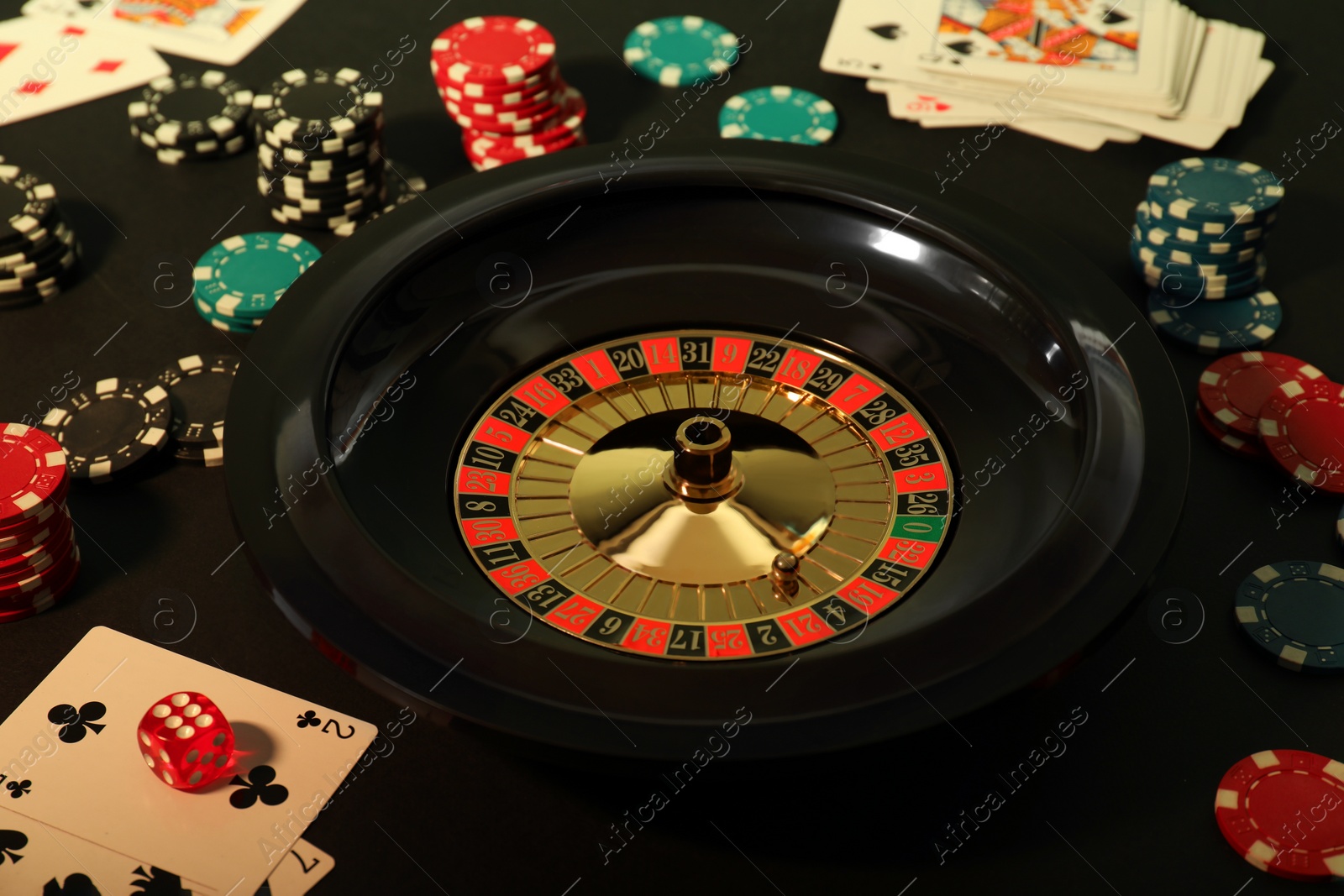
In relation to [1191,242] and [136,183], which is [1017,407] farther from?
[136,183]

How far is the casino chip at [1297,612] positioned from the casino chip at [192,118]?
11.3 ft

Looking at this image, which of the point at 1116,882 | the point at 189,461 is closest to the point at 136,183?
the point at 189,461

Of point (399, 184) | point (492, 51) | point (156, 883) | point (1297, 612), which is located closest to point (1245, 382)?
point (1297, 612)

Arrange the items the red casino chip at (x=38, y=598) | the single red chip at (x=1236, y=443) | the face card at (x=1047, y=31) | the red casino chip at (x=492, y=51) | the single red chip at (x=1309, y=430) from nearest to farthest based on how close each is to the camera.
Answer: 1. the red casino chip at (x=38, y=598)
2. the single red chip at (x=1309, y=430)
3. the single red chip at (x=1236, y=443)
4. the red casino chip at (x=492, y=51)
5. the face card at (x=1047, y=31)

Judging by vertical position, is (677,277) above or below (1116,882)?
above

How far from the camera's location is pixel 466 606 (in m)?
2.95

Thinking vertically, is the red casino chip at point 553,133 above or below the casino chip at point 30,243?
below

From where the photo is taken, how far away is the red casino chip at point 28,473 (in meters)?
3.38

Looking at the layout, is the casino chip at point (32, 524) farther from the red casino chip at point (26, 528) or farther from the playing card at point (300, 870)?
the playing card at point (300, 870)

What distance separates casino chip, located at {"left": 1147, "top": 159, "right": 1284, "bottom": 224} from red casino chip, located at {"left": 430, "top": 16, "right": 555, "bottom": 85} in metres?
1.91

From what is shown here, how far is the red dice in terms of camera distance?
3100mm

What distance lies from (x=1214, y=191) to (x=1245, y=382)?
57cm

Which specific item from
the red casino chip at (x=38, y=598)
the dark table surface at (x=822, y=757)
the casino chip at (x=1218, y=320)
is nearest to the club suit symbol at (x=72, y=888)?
the dark table surface at (x=822, y=757)

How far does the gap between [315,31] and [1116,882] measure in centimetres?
404
